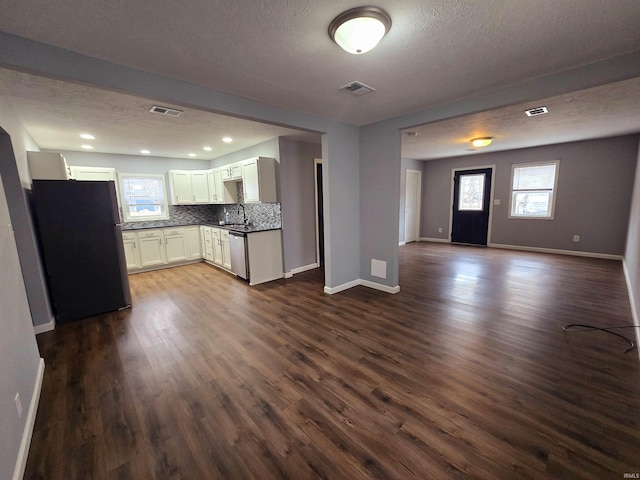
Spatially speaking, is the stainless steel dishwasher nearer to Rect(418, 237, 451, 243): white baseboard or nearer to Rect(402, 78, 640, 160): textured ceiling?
Rect(402, 78, 640, 160): textured ceiling

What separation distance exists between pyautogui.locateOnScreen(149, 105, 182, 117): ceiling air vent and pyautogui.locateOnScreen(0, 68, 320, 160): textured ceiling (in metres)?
0.05

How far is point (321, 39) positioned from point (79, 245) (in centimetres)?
356

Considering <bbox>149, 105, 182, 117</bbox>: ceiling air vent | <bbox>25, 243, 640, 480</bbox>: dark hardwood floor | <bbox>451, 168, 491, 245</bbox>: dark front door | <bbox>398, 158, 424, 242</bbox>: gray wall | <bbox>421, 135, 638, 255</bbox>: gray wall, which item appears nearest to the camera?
<bbox>25, 243, 640, 480</bbox>: dark hardwood floor

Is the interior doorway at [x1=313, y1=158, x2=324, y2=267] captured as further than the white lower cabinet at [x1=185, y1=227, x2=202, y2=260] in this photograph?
No

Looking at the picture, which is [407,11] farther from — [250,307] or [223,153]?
[223,153]

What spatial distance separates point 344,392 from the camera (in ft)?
6.25

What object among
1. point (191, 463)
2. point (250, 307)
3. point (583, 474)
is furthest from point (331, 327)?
point (583, 474)

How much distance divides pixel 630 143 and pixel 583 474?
6.71 meters

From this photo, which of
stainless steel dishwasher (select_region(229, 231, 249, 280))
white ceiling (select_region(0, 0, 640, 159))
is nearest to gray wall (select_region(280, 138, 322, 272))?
stainless steel dishwasher (select_region(229, 231, 249, 280))

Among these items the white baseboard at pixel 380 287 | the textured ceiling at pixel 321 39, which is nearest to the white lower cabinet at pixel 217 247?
the white baseboard at pixel 380 287

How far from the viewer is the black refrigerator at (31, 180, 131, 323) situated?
9.93 ft

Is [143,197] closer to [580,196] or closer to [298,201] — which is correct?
[298,201]

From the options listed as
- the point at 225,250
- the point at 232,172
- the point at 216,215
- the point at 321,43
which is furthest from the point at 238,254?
the point at 321,43

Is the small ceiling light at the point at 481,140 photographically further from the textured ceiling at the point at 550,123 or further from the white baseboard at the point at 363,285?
the white baseboard at the point at 363,285
